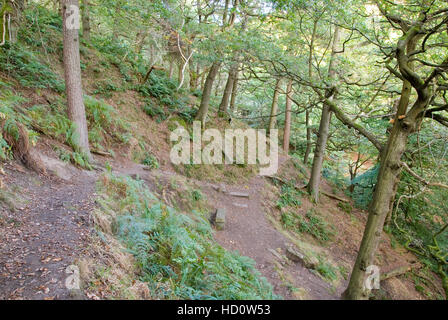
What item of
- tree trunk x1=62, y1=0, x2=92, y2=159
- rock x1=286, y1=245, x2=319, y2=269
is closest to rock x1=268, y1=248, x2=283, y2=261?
rock x1=286, y1=245, x2=319, y2=269

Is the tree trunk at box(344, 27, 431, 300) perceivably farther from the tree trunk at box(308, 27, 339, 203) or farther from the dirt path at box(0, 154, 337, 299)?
the tree trunk at box(308, 27, 339, 203)

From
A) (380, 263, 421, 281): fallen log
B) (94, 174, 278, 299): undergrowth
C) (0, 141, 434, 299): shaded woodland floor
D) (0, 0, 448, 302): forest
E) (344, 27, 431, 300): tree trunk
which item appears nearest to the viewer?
(0, 141, 434, 299): shaded woodland floor

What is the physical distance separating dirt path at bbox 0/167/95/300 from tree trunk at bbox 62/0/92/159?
2124 mm

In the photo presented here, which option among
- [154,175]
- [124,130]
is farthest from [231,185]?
[124,130]

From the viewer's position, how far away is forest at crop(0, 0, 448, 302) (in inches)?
133

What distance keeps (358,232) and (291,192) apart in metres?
3.21

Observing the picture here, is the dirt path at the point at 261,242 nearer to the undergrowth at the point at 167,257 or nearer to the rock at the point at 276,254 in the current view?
the rock at the point at 276,254

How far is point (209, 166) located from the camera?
10.8m

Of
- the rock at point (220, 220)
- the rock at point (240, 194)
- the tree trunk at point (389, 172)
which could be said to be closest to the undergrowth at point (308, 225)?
the rock at point (240, 194)

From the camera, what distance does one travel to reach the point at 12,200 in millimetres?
3703

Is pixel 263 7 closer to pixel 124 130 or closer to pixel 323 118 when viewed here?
pixel 323 118

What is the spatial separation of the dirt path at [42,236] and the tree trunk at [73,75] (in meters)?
2.12

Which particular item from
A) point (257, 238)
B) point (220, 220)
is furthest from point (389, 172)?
point (220, 220)

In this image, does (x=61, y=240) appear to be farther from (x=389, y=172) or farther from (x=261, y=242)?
(x=261, y=242)
